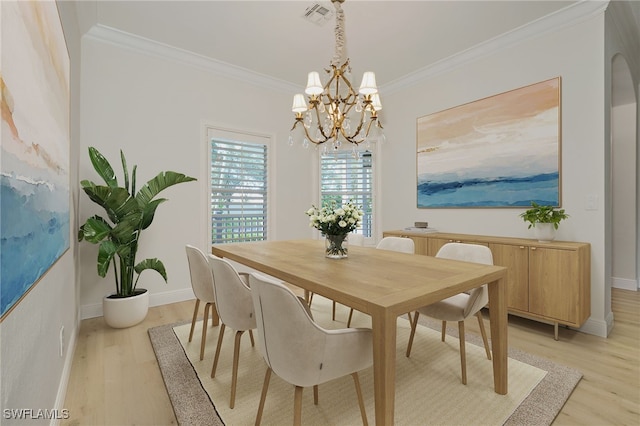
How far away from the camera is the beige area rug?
5.21ft

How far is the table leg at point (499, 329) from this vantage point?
172 cm

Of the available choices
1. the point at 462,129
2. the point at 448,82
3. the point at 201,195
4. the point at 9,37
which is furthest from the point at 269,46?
the point at 9,37

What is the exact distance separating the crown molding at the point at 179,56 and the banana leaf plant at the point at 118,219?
1.34 metres

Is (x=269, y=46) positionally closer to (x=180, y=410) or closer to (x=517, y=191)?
(x=517, y=191)

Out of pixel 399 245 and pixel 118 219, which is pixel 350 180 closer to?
pixel 399 245

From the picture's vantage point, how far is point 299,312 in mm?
1159

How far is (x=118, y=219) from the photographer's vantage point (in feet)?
8.75

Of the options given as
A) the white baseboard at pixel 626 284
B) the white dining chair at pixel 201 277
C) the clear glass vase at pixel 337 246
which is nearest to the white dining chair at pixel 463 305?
the clear glass vase at pixel 337 246

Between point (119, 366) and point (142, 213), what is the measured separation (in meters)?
1.28

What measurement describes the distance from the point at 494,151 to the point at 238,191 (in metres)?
3.15

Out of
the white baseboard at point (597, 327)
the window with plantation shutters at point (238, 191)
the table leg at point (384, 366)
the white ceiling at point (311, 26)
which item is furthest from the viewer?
the window with plantation shutters at point (238, 191)

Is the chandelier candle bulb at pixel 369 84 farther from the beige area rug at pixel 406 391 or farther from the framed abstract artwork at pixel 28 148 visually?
the beige area rug at pixel 406 391

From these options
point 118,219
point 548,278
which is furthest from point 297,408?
point 548,278

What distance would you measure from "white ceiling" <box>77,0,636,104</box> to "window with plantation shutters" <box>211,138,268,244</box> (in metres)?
1.10
